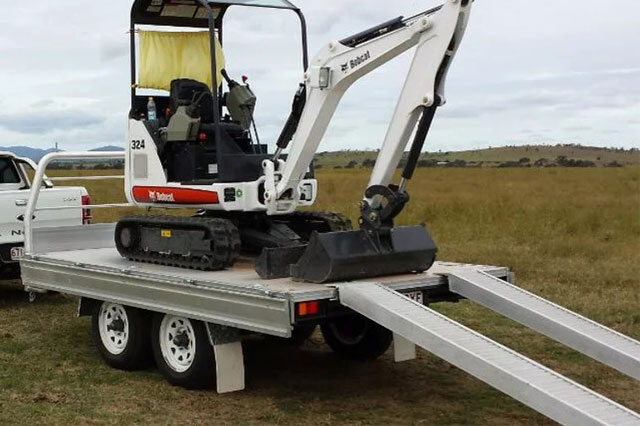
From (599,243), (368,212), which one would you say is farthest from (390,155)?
(599,243)

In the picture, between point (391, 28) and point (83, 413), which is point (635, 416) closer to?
point (391, 28)

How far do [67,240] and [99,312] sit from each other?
64.7 inches

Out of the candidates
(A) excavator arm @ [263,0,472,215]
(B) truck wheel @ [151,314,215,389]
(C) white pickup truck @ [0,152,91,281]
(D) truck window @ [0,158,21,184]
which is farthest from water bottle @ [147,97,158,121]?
(D) truck window @ [0,158,21,184]

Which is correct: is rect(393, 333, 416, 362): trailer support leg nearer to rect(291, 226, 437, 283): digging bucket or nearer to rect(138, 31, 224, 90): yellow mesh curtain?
rect(291, 226, 437, 283): digging bucket

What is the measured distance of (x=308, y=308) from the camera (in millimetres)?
6668

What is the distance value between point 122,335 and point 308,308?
104 inches

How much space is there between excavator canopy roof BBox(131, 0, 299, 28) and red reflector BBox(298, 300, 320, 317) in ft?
11.7

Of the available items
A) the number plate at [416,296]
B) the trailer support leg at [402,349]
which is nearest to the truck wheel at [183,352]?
the number plate at [416,296]

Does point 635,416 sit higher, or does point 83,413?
point 635,416

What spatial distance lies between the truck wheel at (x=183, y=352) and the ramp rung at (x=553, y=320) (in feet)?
6.73

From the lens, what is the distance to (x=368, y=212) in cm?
744

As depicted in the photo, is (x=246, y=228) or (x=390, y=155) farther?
(x=246, y=228)

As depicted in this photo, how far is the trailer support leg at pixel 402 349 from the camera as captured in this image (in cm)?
846

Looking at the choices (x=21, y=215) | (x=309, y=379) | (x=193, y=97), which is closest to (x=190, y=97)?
(x=193, y=97)
